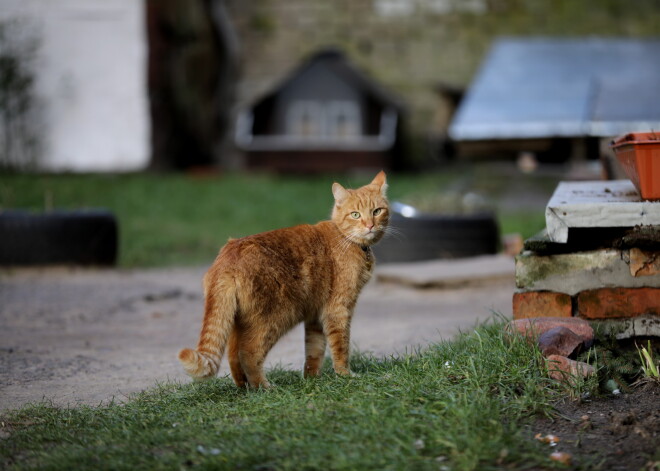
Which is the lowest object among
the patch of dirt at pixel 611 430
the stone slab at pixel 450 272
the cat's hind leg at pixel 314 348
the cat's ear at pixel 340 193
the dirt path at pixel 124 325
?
the dirt path at pixel 124 325

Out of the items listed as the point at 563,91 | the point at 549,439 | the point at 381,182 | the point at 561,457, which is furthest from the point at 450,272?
the point at 563,91

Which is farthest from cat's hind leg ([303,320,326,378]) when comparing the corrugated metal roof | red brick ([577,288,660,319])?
the corrugated metal roof

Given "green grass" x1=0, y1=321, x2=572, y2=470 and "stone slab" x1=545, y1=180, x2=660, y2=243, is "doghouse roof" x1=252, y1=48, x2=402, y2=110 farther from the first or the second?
"green grass" x1=0, y1=321, x2=572, y2=470

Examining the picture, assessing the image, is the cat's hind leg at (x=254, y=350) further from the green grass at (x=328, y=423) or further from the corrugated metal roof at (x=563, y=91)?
the corrugated metal roof at (x=563, y=91)

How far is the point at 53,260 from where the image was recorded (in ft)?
28.9

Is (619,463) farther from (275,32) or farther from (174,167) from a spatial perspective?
(275,32)

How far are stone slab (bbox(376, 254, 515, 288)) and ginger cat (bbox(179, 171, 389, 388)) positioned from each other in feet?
9.65

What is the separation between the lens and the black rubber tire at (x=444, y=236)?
8688mm

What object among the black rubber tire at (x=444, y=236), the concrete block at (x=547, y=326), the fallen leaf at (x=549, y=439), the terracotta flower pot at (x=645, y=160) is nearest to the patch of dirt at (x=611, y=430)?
the fallen leaf at (x=549, y=439)

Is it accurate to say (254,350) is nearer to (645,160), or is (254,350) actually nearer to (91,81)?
(645,160)

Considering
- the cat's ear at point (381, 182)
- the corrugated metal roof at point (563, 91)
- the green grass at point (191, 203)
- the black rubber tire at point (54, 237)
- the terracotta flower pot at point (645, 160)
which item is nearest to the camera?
the terracotta flower pot at point (645, 160)

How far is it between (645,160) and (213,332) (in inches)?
88.3

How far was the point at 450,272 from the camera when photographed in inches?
304

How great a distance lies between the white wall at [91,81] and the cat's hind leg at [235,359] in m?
13.5
